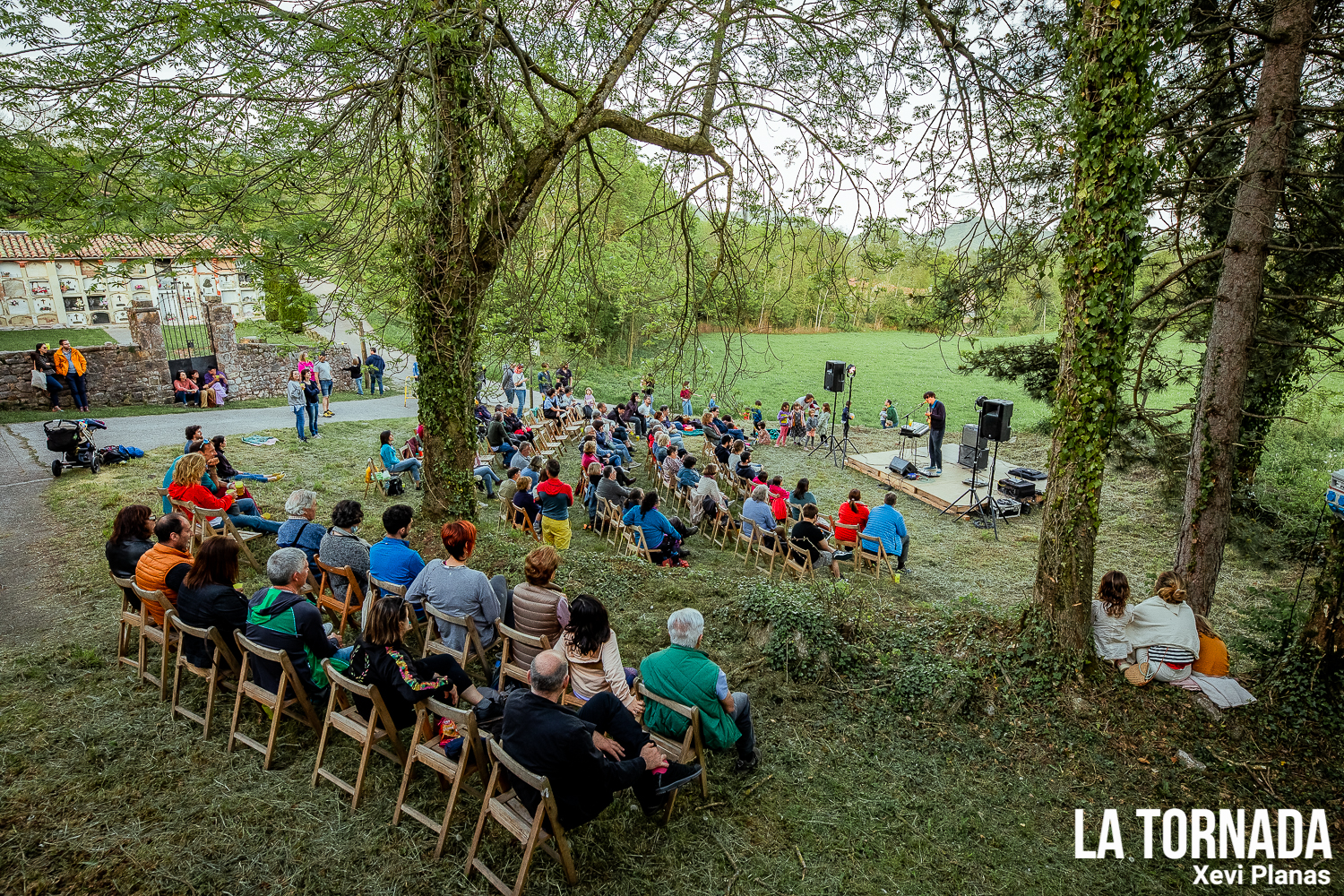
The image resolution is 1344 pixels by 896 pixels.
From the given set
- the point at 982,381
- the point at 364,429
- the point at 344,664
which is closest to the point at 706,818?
the point at 344,664

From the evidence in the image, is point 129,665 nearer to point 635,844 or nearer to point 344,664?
point 344,664

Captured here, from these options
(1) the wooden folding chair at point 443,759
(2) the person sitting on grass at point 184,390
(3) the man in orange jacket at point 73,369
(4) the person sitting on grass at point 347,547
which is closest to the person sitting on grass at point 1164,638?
(1) the wooden folding chair at point 443,759

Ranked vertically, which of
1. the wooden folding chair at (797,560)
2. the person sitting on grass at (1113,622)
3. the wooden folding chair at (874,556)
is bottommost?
the wooden folding chair at (874,556)

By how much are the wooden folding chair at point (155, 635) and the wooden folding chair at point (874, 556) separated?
7.13 metres

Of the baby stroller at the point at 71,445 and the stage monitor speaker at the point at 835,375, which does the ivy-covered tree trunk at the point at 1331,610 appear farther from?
the baby stroller at the point at 71,445

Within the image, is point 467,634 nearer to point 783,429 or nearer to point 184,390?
point 783,429

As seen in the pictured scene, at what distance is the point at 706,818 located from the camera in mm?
3357

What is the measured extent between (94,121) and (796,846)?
273 inches

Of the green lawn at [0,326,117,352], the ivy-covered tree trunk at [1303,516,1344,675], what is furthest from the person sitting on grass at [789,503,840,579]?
the green lawn at [0,326,117,352]

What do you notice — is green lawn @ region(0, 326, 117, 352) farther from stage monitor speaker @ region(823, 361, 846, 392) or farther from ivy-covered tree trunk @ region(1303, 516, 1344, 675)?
ivy-covered tree trunk @ region(1303, 516, 1344, 675)

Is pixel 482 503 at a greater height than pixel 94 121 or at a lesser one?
lesser

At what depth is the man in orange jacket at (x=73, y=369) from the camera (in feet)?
43.7

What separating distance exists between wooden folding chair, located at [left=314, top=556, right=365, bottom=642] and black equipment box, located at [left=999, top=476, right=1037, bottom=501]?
11.5 meters

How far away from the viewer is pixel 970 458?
14.6 m
